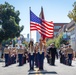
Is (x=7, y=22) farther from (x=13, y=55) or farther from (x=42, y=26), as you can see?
(x=42, y=26)

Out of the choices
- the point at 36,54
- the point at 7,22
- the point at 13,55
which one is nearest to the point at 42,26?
the point at 36,54

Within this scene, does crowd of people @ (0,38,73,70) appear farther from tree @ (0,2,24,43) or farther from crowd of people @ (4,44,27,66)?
tree @ (0,2,24,43)

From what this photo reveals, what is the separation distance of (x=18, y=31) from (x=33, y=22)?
37.8 metres

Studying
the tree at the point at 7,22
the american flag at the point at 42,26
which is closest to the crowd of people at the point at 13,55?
the american flag at the point at 42,26

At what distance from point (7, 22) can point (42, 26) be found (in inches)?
1384

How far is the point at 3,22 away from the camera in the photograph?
5431 cm

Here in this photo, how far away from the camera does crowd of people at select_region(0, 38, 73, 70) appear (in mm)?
18828

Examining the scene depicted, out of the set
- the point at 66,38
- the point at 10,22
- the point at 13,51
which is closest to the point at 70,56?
the point at 13,51

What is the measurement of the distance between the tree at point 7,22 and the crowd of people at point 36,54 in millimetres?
25241

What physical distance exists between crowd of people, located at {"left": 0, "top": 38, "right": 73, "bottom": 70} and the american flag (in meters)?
0.64

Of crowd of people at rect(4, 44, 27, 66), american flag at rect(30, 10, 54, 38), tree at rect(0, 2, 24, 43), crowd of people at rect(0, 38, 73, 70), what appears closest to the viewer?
crowd of people at rect(0, 38, 73, 70)

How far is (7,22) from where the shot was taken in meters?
54.0

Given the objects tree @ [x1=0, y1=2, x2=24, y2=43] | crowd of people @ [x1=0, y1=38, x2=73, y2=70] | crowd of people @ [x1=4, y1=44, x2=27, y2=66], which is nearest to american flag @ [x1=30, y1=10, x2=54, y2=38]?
crowd of people @ [x1=0, y1=38, x2=73, y2=70]

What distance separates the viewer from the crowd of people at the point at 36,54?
1883 cm
